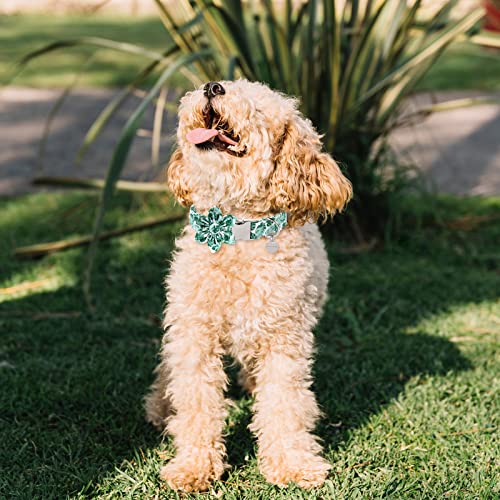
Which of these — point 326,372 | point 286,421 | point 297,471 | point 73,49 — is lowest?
point 73,49

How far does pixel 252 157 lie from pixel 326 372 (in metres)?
1.45

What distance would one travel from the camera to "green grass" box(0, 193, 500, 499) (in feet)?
8.94

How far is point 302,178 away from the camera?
97.0 inches

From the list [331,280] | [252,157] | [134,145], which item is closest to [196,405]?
[252,157]

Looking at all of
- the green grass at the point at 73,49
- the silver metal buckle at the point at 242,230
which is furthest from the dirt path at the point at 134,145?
the silver metal buckle at the point at 242,230

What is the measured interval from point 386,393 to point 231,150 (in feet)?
4.86

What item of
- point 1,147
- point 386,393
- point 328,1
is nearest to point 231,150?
point 386,393

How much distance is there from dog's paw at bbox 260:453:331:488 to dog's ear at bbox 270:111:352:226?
0.83m

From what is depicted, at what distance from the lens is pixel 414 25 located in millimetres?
4945

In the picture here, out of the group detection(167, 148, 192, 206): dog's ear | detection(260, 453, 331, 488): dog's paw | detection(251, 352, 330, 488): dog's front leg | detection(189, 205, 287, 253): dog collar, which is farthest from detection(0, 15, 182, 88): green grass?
detection(260, 453, 331, 488): dog's paw

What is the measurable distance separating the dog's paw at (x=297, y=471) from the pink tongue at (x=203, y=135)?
1.07 m

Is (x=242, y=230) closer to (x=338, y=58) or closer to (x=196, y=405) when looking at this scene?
(x=196, y=405)

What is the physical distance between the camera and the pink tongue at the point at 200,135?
2.34 metres

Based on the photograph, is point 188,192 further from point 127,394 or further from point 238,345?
point 127,394
